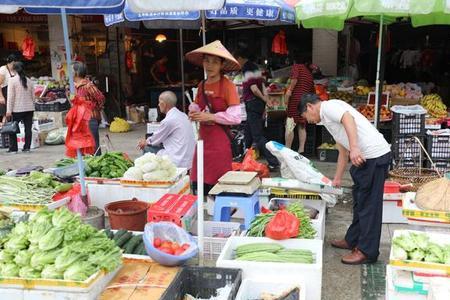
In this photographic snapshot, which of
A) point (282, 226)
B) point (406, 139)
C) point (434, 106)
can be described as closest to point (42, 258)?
point (282, 226)

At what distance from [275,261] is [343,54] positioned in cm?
1082

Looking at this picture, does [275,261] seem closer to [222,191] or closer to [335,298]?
[335,298]

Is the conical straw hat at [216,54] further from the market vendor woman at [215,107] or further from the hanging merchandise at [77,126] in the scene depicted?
the hanging merchandise at [77,126]

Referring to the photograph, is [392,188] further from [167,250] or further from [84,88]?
[84,88]

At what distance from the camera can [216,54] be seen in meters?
4.69

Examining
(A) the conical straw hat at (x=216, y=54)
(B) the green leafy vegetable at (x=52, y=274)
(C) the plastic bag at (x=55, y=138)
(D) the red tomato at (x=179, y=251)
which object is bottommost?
(C) the plastic bag at (x=55, y=138)

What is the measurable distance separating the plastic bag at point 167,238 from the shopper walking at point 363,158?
64.9 inches

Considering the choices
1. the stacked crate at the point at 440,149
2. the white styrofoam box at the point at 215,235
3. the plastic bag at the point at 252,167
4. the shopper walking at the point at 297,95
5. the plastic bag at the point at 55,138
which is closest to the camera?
the white styrofoam box at the point at 215,235

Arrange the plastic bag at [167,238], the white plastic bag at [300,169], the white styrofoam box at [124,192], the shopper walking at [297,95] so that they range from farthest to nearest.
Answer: the shopper walking at [297,95] → the white styrofoam box at [124,192] → the white plastic bag at [300,169] → the plastic bag at [167,238]

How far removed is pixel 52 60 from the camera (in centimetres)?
1338

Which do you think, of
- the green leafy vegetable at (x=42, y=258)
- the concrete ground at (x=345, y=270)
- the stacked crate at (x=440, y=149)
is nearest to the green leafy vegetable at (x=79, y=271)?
the green leafy vegetable at (x=42, y=258)

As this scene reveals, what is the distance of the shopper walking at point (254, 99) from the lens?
26.3ft

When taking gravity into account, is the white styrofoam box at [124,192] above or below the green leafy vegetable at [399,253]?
below

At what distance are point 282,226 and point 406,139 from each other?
4082mm
